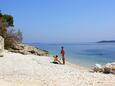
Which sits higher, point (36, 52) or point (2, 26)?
point (2, 26)

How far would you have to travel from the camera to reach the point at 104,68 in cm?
2084

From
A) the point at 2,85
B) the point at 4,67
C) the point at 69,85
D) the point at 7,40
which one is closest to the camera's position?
the point at 2,85

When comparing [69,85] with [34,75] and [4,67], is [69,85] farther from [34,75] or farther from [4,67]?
[4,67]

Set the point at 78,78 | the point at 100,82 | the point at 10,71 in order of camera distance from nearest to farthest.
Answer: the point at 100,82 → the point at 78,78 → the point at 10,71

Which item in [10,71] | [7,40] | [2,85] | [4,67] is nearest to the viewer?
[2,85]

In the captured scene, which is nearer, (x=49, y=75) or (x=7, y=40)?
(x=49, y=75)

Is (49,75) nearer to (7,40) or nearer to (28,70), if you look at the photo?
(28,70)

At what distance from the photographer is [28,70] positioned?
63.5 ft

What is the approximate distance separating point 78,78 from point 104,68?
4.53m

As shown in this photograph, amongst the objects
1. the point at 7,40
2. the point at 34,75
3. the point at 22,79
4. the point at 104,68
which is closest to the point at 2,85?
the point at 22,79

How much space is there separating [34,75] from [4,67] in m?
3.54

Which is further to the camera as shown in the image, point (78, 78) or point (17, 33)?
point (17, 33)

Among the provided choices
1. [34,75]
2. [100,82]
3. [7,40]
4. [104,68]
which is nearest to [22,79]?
[34,75]

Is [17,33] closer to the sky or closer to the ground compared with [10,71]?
closer to the sky
